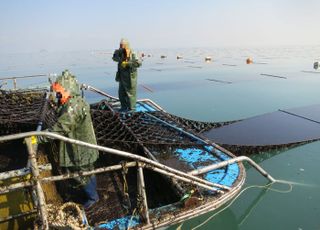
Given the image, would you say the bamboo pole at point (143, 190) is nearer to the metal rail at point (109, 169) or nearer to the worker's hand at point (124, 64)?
the metal rail at point (109, 169)

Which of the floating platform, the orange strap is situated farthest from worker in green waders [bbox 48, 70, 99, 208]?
the floating platform

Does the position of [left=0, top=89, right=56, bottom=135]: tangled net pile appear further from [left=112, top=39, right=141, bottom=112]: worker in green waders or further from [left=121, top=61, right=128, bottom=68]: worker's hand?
[left=121, top=61, right=128, bottom=68]: worker's hand

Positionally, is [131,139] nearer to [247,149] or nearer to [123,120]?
[123,120]

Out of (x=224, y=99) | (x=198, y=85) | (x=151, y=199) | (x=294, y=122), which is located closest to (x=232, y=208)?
(x=151, y=199)

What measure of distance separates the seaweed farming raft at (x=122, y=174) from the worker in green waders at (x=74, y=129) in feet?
0.95

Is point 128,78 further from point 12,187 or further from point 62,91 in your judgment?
point 12,187

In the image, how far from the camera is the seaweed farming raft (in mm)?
3410

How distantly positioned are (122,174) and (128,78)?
11.8ft

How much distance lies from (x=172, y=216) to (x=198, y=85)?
16569mm

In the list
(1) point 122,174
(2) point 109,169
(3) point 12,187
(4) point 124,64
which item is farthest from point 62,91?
(4) point 124,64

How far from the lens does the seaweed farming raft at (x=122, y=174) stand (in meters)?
3.41

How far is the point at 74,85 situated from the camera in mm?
3916

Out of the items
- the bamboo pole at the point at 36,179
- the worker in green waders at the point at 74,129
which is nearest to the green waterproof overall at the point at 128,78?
the worker in green waders at the point at 74,129

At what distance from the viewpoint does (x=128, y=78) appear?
7.76 metres
